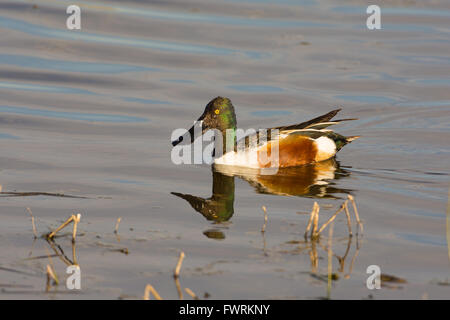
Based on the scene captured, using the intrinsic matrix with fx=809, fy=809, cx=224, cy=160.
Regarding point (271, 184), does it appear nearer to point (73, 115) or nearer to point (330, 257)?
point (330, 257)

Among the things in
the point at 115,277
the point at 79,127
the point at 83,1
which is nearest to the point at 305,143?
the point at 79,127

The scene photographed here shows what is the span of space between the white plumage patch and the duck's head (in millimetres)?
982

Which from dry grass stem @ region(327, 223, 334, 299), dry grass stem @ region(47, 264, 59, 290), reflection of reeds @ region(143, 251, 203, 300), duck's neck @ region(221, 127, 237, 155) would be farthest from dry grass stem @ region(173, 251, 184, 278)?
duck's neck @ region(221, 127, 237, 155)

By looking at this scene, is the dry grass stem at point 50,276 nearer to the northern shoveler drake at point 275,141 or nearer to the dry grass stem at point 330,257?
the dry grass stem at point 330,257

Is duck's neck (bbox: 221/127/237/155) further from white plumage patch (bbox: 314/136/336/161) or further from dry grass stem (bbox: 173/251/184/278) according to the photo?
dry grass stem (bbox: 173/251/184/278)

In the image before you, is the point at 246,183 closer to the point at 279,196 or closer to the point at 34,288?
the point at 279,196

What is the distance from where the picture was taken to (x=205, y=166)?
8500 mm

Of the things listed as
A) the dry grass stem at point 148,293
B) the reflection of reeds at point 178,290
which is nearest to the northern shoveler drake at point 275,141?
the reflection of reeds at point 178,290

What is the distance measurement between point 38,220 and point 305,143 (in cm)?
340

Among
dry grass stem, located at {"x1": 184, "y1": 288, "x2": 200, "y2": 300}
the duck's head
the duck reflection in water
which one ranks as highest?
the duck's head

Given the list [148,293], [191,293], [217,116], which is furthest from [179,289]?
A: [217,116]

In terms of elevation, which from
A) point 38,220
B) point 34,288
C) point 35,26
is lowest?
point 34,288

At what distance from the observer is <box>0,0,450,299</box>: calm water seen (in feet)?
17.6

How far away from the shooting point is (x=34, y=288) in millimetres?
4934
